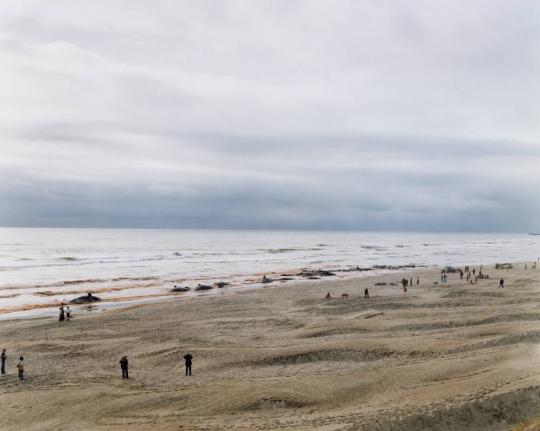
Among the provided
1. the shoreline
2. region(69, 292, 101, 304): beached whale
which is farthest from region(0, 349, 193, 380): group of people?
region(69, 292, 101, 304): beached whale

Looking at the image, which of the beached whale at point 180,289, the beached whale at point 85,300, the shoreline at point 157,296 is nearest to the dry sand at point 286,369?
the shoreline at point 157,296

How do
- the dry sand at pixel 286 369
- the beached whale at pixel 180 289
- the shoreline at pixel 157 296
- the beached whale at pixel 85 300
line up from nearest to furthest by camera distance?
the dry sand at pixel 286 369, the shoreline at pixel 157 296, the beached whale at pixel 85 300, the beached whale at pixel 180 289

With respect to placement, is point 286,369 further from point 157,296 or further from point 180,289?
point 180,289

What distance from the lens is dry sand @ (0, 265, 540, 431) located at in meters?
16.7

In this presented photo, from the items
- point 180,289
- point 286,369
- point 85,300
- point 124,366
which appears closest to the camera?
point 124,366

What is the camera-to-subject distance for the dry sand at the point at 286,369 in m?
16.7

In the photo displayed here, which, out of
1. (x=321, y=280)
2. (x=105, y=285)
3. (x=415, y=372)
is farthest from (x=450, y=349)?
(x=105, y=285)

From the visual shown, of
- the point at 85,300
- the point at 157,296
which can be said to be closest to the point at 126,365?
the point at 85,300

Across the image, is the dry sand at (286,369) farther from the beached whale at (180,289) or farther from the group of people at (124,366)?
the beached whale at (180,289)

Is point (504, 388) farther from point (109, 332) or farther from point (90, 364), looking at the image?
point (109, 332)

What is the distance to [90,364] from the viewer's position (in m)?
25.5

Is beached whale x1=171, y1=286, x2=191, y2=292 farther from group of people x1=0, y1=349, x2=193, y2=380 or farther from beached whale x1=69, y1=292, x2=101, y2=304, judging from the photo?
group of people x1=0, y1=349, x2=193, y2=380

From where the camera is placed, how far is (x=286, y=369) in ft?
76.3

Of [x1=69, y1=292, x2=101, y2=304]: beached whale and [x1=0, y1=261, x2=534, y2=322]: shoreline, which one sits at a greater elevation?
[x1=69, y1=292, x2=101, y2=304]: beached whale
